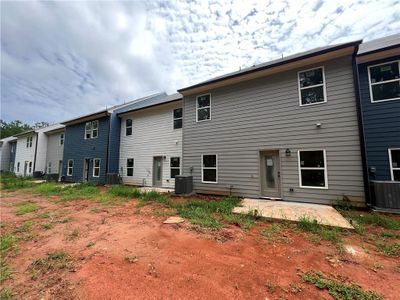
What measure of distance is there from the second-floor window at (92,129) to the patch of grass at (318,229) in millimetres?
15728

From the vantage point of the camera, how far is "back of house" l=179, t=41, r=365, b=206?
661 cm

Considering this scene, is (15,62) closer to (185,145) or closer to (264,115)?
(185,145)

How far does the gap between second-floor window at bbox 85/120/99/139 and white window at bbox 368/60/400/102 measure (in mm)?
17247

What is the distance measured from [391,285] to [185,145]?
8.78 m

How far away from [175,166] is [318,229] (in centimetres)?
839

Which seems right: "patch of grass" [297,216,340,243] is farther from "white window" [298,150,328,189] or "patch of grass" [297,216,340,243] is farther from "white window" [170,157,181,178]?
"white window" [170,157,181,178]

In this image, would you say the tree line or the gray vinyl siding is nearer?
the gray vinyl siding

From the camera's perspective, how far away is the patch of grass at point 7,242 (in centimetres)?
400

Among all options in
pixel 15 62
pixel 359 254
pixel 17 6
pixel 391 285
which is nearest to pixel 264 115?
pixel 359 254

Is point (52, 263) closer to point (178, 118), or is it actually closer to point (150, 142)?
point (178, 118)

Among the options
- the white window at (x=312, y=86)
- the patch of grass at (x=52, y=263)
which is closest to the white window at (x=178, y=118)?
the white window at (x=312, y=86)

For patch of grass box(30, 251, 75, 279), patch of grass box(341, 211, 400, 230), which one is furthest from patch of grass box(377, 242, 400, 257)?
patch of grass box(30, 251, 75, 279)

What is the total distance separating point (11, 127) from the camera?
4619cm

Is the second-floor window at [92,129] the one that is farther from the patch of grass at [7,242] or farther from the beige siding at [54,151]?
the patch of grass at [7,242]
